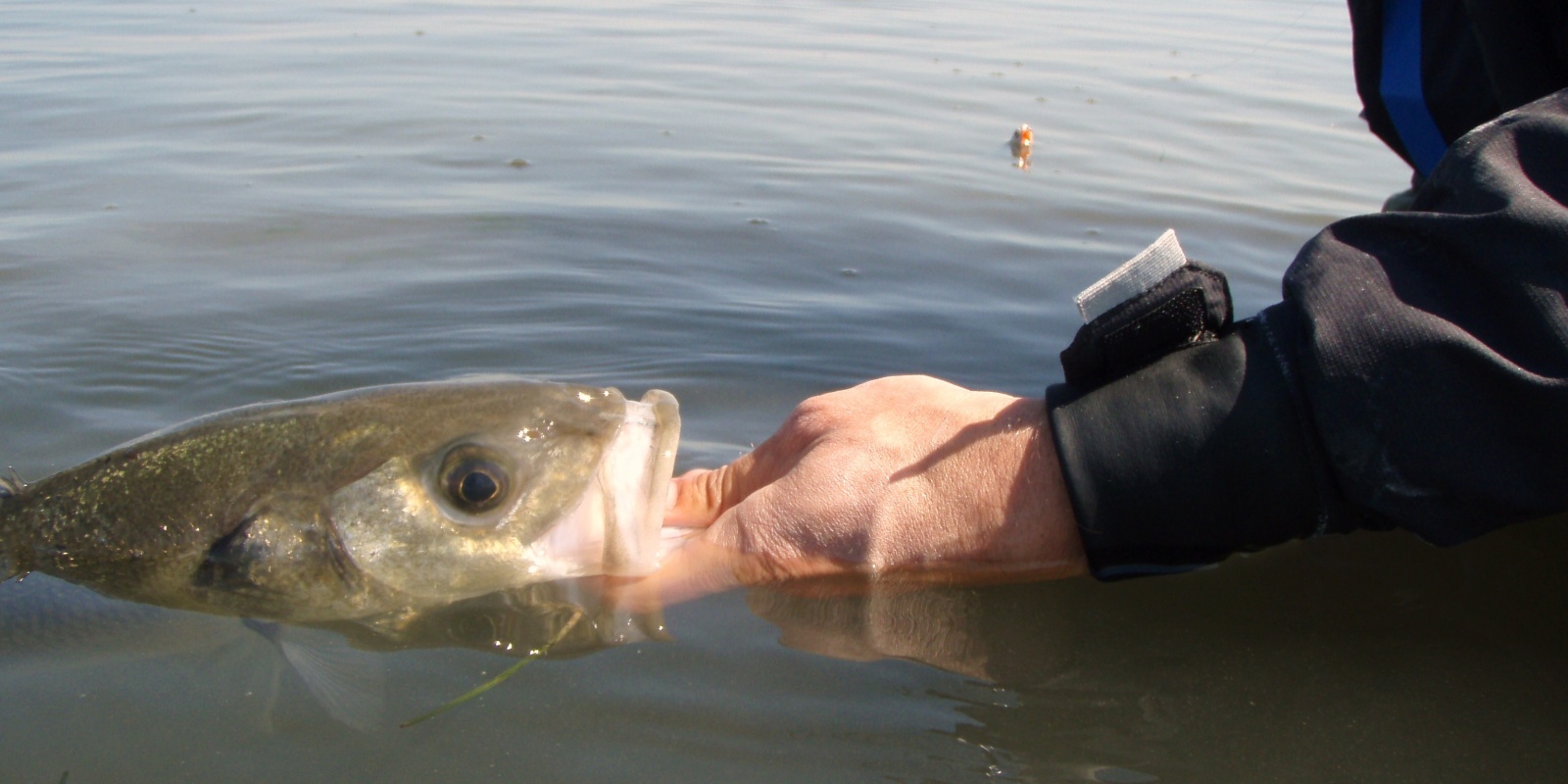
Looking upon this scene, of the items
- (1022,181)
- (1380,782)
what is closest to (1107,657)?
(1380,782)

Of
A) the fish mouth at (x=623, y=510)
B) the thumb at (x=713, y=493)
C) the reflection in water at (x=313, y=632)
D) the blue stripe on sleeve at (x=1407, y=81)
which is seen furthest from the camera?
the blue stripe on sleeve at (x=1407, y=81)

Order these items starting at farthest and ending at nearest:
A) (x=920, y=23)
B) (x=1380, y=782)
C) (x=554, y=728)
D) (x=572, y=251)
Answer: (x=920, y=23)
(x=572, y=251)
(x=554, y=728)
(x=1380, y=782)

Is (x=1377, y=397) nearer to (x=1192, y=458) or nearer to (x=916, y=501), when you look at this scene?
(x=1192, y=458)

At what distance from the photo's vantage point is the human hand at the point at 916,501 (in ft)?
6.93

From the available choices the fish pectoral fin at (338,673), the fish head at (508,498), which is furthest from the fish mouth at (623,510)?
the fish pectoral fin at (338,673)

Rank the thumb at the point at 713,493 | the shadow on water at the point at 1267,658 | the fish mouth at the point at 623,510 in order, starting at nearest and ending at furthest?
the shadow on water at the point at 1267,658
the fish mouth at the point at 623,510
the thumb at the point at 713,493

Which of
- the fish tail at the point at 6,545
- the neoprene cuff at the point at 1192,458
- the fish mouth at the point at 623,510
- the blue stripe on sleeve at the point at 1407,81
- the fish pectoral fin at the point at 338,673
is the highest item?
the blue stripe on sleeve at the point at 1407,81

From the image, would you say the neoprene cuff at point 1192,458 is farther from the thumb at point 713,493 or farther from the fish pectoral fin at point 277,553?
the fish pectoral fin at point 277,553

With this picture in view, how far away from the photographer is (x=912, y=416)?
7.50 ft

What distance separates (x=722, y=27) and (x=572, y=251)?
7628 millimetres

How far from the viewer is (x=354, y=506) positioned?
2152mm

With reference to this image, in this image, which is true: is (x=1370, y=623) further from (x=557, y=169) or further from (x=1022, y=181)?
(x=557, y=169)

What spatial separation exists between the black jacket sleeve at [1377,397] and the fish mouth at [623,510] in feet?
2.51

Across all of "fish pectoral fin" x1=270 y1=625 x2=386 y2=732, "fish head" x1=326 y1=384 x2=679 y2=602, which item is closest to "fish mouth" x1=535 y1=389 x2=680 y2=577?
"fish head" x1=326 y1=384 x2=679 y2=602
